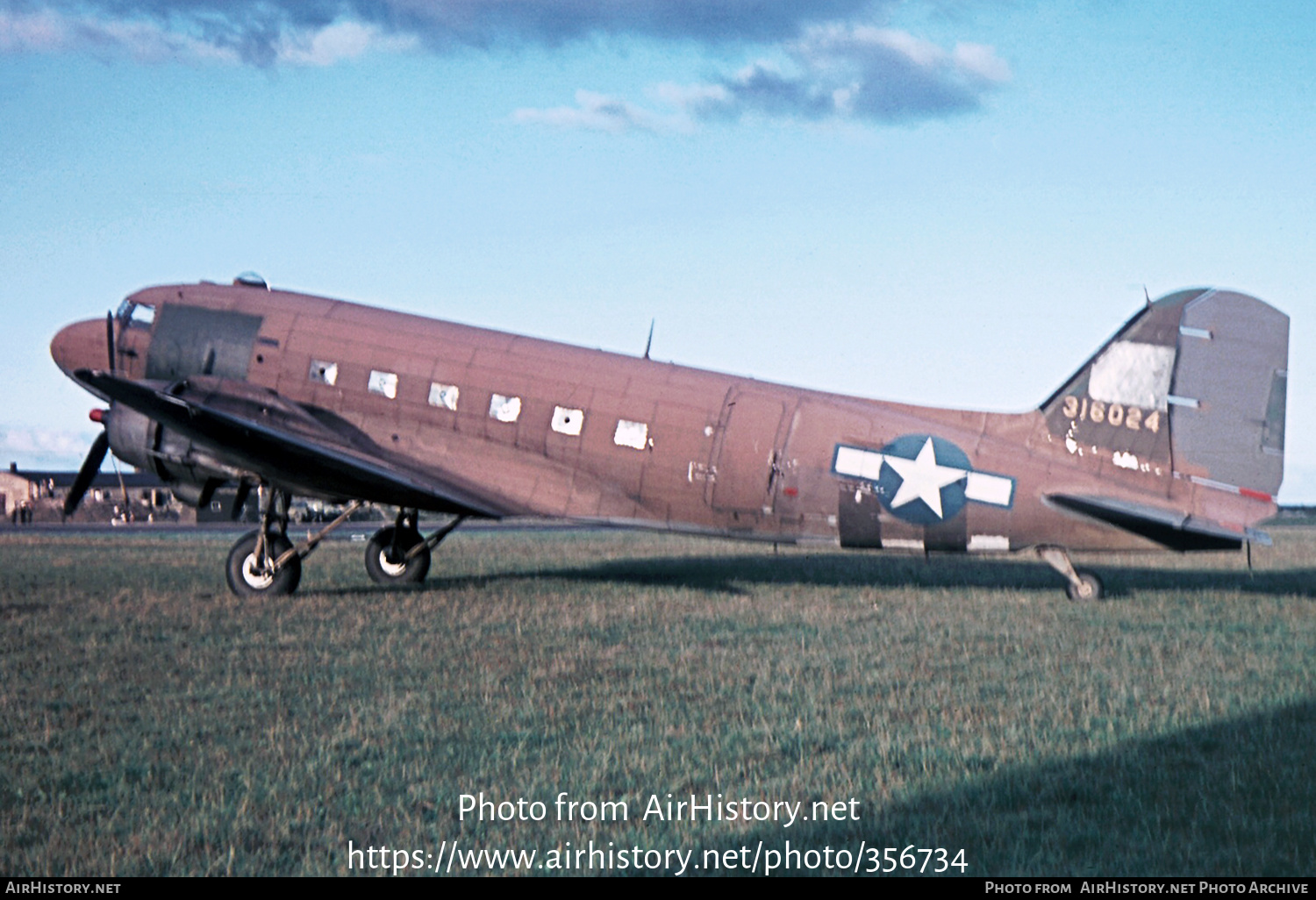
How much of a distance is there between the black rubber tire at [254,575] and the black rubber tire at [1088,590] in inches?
506

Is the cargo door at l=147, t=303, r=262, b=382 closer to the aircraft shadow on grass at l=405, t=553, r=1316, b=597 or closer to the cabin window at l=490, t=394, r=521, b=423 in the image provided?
the cabin window at l=490, t=394, r=521, b=423

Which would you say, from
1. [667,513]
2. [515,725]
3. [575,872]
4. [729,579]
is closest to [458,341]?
[667,513]

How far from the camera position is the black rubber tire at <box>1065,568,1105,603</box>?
18.0m

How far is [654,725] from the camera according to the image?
9609 mm

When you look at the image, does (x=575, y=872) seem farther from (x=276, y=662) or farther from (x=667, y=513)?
(x=667, y=513)

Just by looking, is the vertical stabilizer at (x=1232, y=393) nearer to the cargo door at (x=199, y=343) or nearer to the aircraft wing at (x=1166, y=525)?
the aircraft wing at (x=1166, y=525)

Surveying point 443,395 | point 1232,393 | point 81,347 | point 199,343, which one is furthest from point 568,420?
point 1232,393

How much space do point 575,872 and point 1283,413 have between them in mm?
14812

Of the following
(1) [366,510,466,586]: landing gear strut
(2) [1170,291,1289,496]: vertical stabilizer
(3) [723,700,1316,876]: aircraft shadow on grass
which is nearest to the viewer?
(3) [723,700,1316,876]: aircraft shadow on grass

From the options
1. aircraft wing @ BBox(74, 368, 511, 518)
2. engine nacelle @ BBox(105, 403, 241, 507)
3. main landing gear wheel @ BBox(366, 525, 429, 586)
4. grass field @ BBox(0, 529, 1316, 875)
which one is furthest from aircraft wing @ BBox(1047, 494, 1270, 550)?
engine nacelle @ BBox(105, 403, 241, 507)

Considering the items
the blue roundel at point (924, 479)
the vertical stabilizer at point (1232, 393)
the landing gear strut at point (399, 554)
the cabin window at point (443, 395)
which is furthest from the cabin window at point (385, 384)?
the vertical stabilizer at point (1232, 393)

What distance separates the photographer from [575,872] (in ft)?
20.2

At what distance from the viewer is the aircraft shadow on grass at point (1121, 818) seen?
6.22 meters

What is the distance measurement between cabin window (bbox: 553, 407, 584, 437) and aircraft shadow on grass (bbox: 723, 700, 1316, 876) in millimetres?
10771
